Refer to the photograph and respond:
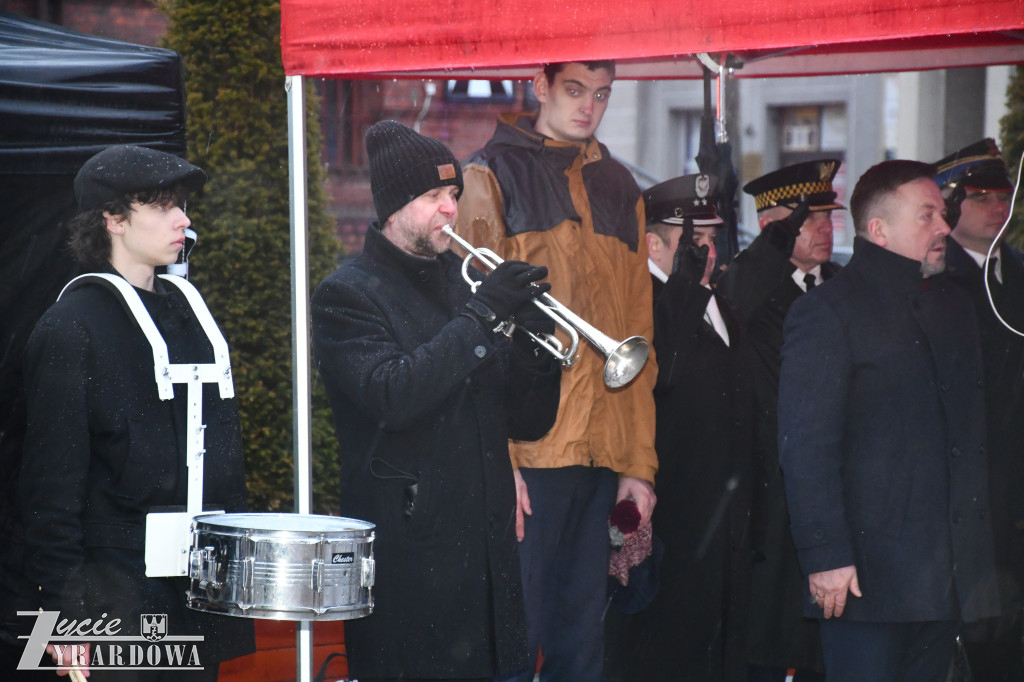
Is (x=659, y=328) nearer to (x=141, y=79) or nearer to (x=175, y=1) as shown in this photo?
(x=141, y=79)

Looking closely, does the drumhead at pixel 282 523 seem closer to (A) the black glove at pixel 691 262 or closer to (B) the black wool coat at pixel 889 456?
(B) the black wool coat at pixel 889 456

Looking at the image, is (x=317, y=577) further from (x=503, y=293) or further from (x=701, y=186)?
(x=701, y=186)

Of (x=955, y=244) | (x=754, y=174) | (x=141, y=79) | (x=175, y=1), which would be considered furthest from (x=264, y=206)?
(x=754, y=174)

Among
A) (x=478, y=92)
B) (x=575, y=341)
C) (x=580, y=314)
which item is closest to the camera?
(x=575, y=341)

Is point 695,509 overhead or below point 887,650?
overhead

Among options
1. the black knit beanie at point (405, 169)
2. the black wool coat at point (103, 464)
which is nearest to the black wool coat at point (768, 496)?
the black knit beanie at point (405, 169)

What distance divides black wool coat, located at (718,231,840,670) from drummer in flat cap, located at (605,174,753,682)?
0.40 ft

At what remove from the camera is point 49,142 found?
444cm

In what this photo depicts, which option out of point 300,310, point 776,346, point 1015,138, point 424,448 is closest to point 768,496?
point 776,346

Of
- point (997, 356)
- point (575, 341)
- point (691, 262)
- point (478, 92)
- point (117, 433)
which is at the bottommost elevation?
point (117, 433)

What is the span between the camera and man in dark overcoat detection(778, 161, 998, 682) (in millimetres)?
3820

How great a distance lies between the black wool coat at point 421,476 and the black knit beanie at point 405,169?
0.50 feet

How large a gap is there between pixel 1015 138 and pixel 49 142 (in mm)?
5726

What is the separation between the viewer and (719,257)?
5824 millimetres
